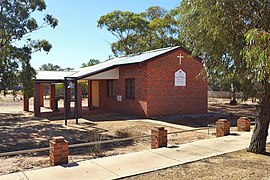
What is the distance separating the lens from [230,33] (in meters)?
6.59

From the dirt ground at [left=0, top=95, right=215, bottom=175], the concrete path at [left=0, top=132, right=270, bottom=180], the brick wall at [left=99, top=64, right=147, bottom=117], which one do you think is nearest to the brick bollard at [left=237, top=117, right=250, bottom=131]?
the dirt ground at [left=0, top=95, right=215, bottom=175]

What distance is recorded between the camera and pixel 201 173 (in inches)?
227

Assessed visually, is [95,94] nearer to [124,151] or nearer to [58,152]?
[124,151]

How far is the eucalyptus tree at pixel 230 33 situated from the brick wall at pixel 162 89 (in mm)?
8711

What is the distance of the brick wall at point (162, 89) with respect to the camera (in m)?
16.6

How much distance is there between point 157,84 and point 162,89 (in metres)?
0.49

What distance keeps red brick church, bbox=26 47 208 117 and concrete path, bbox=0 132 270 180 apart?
27.2 feet

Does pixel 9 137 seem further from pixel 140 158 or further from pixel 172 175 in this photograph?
pixel 172 175

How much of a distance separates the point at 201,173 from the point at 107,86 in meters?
16.0

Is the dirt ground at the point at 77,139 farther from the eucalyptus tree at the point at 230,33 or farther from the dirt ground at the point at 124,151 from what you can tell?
the eucalyptus tree at the point at 230,33

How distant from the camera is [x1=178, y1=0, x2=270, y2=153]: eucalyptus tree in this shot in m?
6.21

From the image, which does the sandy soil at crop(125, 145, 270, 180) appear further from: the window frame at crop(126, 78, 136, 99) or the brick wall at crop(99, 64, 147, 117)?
the window frame at crop(126, 78, 136, 99)

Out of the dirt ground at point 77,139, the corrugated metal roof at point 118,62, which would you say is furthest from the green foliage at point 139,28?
the dirt ground at point 77,139

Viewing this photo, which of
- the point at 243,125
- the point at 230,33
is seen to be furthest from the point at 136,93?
the point at 230,33
